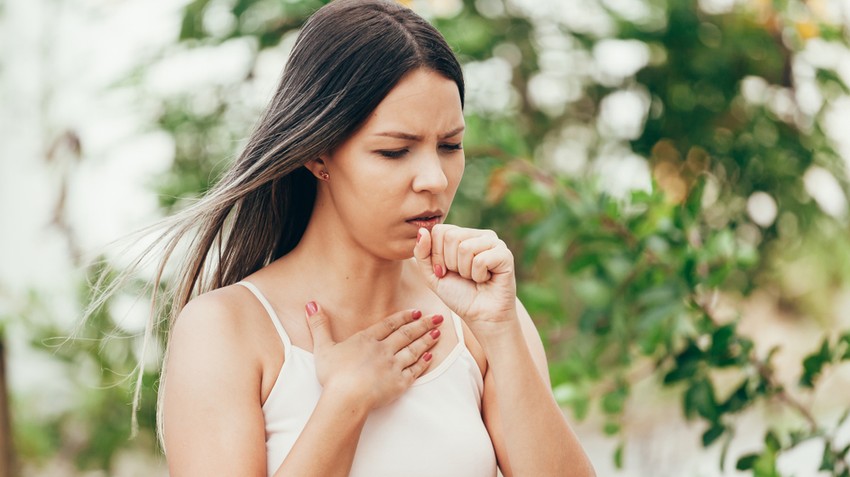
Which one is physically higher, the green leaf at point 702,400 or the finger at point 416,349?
the finger at point 416,349

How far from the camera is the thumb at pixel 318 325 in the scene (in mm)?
1788

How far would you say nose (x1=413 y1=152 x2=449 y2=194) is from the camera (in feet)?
5.51

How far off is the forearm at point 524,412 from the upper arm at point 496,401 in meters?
0.07

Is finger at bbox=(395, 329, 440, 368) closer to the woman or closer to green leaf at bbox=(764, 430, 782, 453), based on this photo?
the woman

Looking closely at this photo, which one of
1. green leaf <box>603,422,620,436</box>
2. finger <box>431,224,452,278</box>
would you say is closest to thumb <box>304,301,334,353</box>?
finger <box>431,224,452,278</box>

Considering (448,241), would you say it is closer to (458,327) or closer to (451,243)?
(451,243)

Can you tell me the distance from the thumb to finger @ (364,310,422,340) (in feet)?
0.23

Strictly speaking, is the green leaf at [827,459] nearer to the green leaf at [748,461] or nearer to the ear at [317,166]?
the green leaf at [748,461]

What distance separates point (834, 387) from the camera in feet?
19.4

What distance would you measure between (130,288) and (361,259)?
1.84 metres

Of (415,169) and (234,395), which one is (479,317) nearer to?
(415,169)

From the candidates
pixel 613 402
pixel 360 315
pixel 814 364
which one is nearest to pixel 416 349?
pixel 360 315

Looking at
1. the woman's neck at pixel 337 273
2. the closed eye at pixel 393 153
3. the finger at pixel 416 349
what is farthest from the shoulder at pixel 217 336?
the closed eye at pixel 393 153

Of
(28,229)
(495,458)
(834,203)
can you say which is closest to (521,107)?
(834,203)
